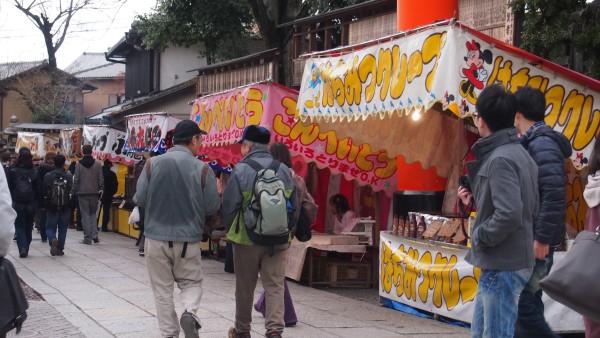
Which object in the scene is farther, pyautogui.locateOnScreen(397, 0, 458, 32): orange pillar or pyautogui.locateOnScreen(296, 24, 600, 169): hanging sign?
pyautogui.locateOnScreen(397, 0, 458, 32): orange pillar

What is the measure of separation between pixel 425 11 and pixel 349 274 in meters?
3.90

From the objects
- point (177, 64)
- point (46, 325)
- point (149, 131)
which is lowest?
point (46, 325)

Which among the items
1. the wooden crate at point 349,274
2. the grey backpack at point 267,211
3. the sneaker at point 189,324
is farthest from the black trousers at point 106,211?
the sneaker at point 189,324

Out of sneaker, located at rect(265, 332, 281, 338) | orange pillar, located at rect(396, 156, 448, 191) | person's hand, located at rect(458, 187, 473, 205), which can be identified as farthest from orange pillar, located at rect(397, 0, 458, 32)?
person's hand, located at rect(458, 187, 473, 205)

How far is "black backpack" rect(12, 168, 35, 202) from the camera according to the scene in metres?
15.2

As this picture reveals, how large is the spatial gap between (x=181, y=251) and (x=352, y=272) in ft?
18.1

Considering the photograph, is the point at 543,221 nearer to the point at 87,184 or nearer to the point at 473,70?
the point at 473,70

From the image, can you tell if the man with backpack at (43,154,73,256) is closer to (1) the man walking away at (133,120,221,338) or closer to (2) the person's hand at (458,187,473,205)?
(1) the man walking away at (133,120,221,338)

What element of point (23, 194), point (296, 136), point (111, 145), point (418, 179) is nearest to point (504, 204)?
point (418, 179)

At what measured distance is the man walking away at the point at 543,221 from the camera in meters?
5.42

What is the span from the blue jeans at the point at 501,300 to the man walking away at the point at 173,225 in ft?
9.07

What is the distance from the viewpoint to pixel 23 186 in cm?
1524

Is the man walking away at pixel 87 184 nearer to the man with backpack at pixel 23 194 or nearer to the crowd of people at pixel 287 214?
the man with backpack at pixel 23 194

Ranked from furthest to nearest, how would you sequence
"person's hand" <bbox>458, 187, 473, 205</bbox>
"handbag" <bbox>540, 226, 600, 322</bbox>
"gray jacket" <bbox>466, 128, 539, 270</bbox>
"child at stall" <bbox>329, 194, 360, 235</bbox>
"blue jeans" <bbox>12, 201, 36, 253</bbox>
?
1. "blue jeans" <bbox>12, 201, 36, 253</bbox>
2. "child at stall" <bbox>329, 194, 360, 235</bbox>
3. "person's hand" <bbox>458, 187, 473, 205</bbox>
4. "gray jacket" <bbox>466, 128, 539, 270</bbox>
5. "handbag" <bbox>540, 226, 600, 322</bbox>
